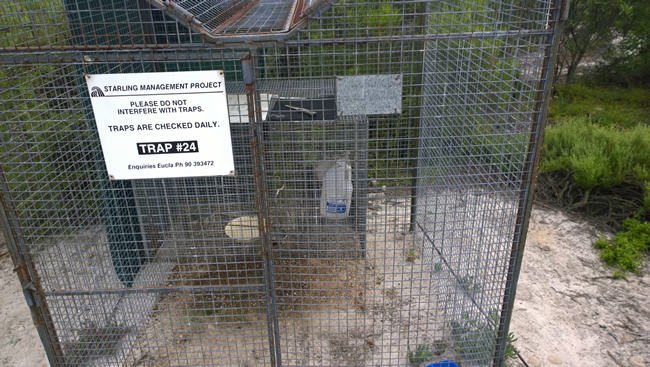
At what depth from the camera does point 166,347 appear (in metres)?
3.54

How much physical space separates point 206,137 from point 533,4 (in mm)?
2055

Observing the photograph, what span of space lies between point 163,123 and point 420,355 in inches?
93.0

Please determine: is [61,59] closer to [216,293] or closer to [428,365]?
[216,293]

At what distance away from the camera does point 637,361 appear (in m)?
3.67

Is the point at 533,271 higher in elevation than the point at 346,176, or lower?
lower

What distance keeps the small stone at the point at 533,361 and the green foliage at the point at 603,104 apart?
18.0 feet

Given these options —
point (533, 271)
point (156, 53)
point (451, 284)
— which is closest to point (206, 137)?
point (156, 53)

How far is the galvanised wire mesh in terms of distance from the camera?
274 cm

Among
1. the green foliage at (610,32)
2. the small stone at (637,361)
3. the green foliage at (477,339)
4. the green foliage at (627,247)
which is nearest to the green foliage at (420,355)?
the green foliage at (477,339)

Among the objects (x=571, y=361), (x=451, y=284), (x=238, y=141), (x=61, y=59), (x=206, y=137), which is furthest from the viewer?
(x=238, y=141)

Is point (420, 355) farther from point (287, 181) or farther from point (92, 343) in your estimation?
point (92, 343)

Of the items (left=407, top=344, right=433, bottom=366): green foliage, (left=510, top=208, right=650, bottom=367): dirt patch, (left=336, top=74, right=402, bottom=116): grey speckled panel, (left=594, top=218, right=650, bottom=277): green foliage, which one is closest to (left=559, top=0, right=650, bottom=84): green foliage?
(left=594, top=218, right=650, bottom=277): green foliage

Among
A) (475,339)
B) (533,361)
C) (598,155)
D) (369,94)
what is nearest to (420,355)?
(475,339)

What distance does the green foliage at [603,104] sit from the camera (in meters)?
8.19
